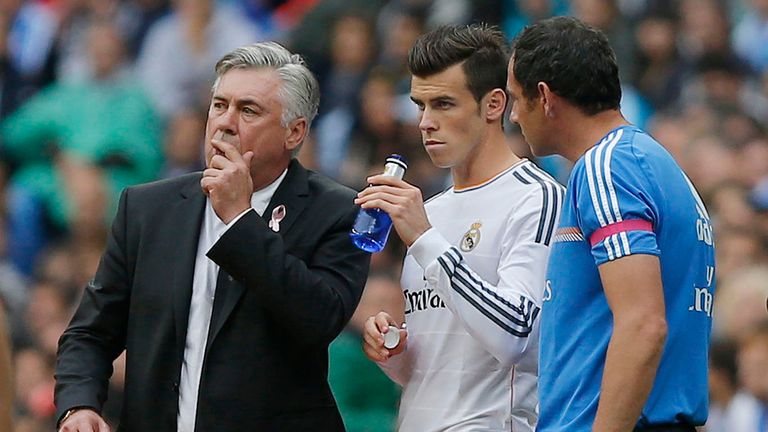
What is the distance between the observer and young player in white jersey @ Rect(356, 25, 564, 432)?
4363 millimetres

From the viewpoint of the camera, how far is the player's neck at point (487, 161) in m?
4.78

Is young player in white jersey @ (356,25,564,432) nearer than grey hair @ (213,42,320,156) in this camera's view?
Yes

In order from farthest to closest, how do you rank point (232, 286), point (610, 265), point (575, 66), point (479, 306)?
point (232, 286) → point (479, 306) → point (575, 66) → point (610, 265)

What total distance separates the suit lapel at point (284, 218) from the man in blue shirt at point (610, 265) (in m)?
0.87

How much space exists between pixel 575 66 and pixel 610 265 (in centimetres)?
61

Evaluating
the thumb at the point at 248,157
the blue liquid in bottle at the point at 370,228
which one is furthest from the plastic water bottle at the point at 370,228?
the thumb at the point at 248,157

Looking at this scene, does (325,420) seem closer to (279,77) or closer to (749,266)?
(279,77)

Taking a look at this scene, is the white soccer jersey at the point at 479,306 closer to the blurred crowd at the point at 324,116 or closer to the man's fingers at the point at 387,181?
the man's fingers at the point at 387,181

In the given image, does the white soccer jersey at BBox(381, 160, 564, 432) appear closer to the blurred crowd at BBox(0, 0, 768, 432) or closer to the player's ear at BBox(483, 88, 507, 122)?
the player's ear at BBox(483, 88, 507, 122)

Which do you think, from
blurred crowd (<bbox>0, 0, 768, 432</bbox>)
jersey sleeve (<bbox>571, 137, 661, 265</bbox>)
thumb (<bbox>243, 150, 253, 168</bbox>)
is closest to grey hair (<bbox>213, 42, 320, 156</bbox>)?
thumb (<bbox>243, 150, 253, 168</bbox>)

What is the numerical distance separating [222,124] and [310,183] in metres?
0.37

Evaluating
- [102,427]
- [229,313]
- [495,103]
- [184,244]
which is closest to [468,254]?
[495,103]

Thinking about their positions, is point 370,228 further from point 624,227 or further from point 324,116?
point 324,116

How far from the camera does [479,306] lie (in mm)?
4297
